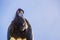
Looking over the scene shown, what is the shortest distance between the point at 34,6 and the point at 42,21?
0.44ft

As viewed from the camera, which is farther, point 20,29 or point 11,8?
point 11,8

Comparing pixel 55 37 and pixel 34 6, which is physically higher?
pixel 34 6

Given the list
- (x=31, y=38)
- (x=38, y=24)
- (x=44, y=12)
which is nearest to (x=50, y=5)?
(x=44, y=12)

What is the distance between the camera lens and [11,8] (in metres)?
1.32

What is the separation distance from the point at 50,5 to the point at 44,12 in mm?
82

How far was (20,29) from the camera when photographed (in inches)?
28.1

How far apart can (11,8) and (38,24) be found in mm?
241

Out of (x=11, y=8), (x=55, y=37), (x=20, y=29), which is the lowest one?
(x=55, y=37)

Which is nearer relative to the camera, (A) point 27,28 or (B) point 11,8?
(A) point 27,28

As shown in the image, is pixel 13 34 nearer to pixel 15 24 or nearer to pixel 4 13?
pixel 15 24

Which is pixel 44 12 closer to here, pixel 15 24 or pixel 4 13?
pixel 4 13

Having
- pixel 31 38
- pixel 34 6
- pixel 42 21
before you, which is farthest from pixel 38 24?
pixel 31 38

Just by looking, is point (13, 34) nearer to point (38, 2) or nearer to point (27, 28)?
point (27, 28)

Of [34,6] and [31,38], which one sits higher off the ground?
[34,6]
